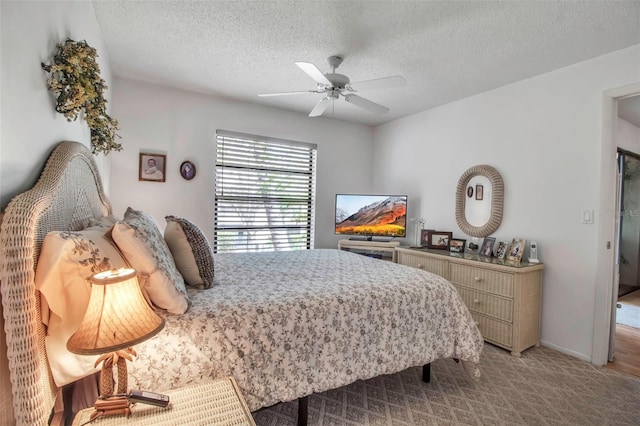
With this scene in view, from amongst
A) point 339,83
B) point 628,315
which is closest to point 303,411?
point 339,83

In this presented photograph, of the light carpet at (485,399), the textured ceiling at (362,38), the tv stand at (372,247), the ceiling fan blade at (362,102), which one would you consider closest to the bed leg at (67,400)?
the light carpet at (485,399)

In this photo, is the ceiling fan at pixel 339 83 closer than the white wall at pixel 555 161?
Yes

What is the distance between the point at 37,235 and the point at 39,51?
763 millimetres

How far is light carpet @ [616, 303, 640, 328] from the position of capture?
11.5 ft

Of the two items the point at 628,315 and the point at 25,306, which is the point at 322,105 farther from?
the point at 628,315

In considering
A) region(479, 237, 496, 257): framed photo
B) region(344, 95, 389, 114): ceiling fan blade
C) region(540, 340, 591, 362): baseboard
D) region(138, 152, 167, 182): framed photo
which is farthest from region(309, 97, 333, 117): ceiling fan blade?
region(540, 340, 591, 362): baseboard

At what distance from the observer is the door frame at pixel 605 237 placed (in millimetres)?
2521

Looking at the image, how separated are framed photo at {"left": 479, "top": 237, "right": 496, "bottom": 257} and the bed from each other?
1.34 metres

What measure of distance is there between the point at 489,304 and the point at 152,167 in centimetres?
369

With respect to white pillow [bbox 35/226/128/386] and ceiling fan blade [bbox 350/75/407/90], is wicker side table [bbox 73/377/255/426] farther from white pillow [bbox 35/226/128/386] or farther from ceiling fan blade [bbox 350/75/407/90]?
ceiling fan blade [bbox 350/75/407/90]

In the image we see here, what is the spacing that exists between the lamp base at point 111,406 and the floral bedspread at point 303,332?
0.25 meters

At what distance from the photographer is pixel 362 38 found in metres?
2.36

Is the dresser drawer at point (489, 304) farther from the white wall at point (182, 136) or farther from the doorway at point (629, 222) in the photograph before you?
the white wall at point (182, 136)

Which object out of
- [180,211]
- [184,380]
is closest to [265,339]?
[184,380]
